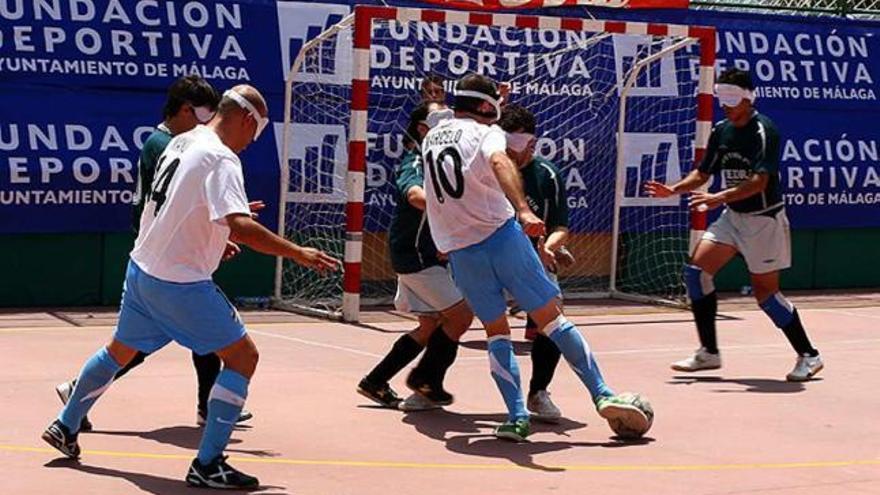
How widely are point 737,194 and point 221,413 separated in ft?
16.5

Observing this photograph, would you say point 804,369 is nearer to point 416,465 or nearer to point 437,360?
point 437,360

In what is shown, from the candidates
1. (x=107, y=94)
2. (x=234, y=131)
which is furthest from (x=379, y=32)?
(x=234, y=131)

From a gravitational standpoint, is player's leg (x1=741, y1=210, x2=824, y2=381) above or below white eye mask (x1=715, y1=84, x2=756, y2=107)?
below

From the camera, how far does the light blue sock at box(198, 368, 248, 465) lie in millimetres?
7902

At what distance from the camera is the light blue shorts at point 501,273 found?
30.3 ft

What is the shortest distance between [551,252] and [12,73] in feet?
19.9

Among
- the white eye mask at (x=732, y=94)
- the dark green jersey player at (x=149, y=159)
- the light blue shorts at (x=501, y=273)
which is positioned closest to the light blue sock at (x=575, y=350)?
the light blue shorts at (x=501, y=273)

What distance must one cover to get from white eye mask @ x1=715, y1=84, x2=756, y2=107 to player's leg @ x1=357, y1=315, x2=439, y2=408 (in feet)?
→ 9.61

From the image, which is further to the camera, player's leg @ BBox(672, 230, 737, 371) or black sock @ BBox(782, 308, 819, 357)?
player's leg @ BBox(672, 230, 737, 371)

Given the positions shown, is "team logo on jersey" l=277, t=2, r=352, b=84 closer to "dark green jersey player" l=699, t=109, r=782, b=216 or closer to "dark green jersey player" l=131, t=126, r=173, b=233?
"dark green jersey player" l=699, t=109, r=782, b=216

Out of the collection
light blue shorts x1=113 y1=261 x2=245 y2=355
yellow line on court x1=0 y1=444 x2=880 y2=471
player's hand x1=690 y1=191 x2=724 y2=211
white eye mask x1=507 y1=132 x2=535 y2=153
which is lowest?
yellow line on court x1=0 y1=444 x2=880 y2=471

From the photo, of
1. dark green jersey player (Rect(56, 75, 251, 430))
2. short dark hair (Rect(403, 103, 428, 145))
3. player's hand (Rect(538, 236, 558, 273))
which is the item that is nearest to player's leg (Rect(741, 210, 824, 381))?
player's hand (Rect(538, 236, 558, 273))

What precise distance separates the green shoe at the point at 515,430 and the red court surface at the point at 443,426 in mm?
70

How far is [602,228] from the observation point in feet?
55.6
